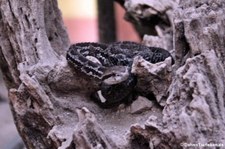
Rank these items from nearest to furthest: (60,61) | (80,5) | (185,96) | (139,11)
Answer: (185,96) < (60,61) < (139,11) < (80,5)

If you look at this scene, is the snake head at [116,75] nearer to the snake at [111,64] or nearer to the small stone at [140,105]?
the snake at [111,64]

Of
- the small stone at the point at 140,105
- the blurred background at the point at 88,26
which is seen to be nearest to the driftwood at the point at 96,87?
the small stone at the point at 140,105

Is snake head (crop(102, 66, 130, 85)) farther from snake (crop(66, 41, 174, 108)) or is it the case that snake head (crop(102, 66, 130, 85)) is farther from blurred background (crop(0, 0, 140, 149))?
blurred background (crop(0, 0, 140, 149))

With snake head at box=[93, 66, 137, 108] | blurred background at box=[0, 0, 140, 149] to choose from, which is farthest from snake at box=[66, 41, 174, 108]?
blurred background at box=[0, 0, 140, 149]

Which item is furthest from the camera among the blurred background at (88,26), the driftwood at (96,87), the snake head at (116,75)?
the blurred background at (88,26)

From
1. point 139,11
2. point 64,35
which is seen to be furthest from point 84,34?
point 64,35

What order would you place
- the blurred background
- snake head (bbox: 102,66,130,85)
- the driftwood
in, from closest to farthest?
the driftwood → snake head (bbox: 102,66,130,85) → the blurred background

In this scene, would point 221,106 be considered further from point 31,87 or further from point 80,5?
point 80,5
